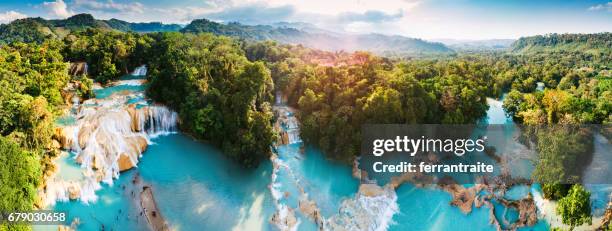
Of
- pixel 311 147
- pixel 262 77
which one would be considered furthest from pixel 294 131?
pixel 262 77

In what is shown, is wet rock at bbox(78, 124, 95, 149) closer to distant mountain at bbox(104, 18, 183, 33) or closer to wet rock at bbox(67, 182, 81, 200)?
wet rock at bbox(67, 182, 81, 200)

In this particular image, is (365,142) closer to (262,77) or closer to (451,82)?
(262,77)

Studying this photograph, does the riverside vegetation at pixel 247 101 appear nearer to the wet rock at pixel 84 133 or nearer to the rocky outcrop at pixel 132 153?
the wet rock at pixel 84 133

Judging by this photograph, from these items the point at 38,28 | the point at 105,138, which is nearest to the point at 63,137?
the point at 105,138

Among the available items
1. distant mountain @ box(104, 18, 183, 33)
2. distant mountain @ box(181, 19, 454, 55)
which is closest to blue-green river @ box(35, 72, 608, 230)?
distant mountain @ box(181, 19, 454, 55)

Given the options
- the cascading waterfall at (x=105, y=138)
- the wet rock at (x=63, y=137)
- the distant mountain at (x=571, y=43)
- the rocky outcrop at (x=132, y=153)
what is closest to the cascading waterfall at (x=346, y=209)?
the rocky outcrop at (x=132, y=153)

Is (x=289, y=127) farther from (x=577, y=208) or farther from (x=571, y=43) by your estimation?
(x=571, y=43)
